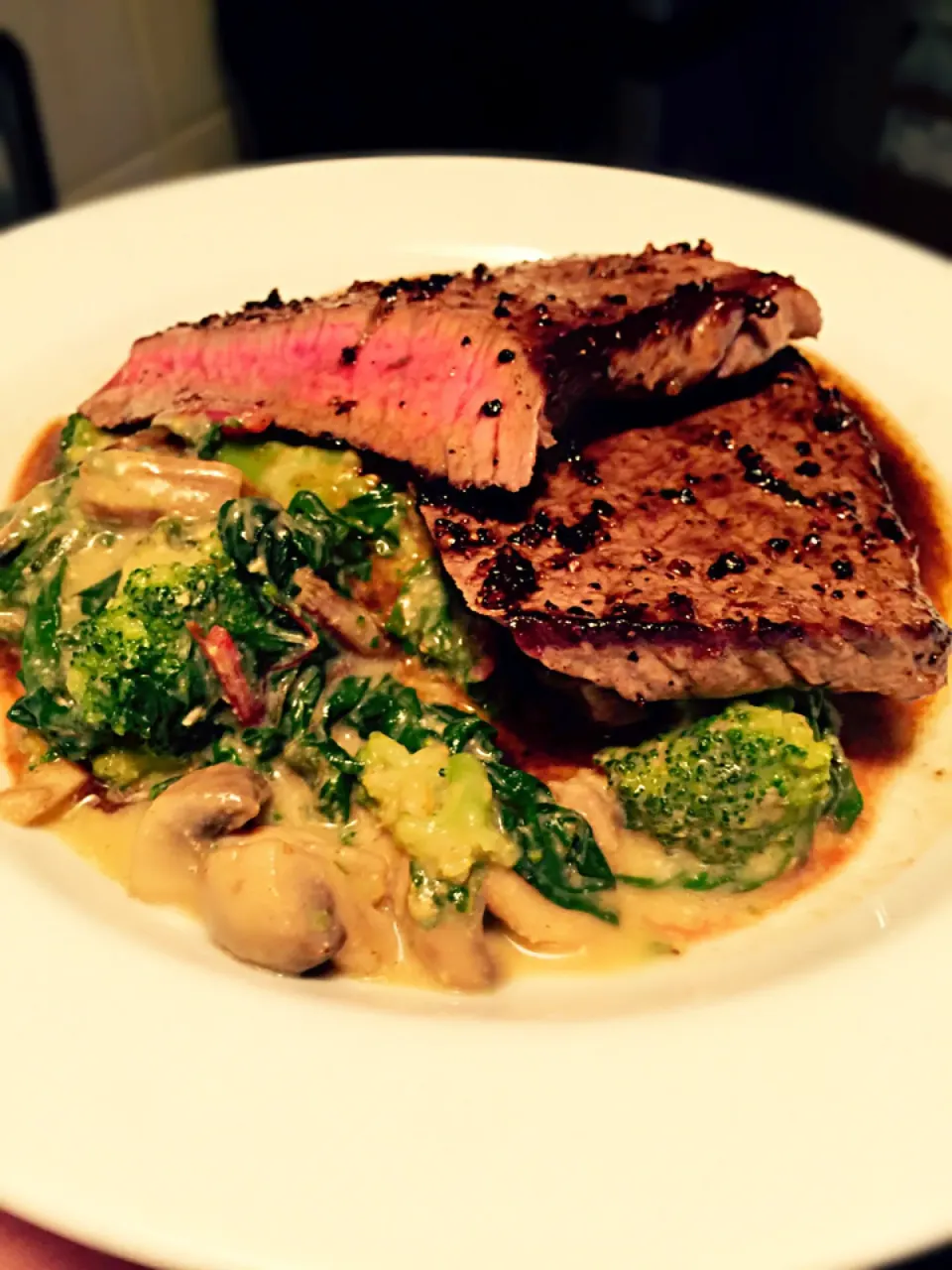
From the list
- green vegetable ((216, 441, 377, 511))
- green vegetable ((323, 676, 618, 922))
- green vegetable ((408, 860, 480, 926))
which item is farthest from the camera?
green vegetable ((216, 441, 377, 511))

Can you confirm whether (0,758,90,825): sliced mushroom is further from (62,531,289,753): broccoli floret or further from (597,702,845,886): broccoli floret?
(597,702,845,886): broccoli floret

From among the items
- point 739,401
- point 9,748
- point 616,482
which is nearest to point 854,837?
point 616,482

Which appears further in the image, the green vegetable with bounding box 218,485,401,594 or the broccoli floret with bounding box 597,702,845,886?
the green vegetable with bounding box 218,485,401,594

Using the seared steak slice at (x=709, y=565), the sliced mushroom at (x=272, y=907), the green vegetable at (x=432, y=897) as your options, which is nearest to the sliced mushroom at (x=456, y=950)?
the green vegetable at (x=432, y=897)

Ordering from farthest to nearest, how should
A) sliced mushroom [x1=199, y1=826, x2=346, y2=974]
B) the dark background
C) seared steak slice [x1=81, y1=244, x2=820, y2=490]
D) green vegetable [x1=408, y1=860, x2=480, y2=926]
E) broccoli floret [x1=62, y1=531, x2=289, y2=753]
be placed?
1. the dark background
2. seared steak slice [x1=81, y1=244, x2=820, y2=490]
3. broccoli floret [x1=62, y1=531, x2=289, y2=753]
4. green vegetable [x1=408, y1=860, x2=480, y2=926]
5. sliced mushroom [x1=199, y1=826, x2=346, y2=974]

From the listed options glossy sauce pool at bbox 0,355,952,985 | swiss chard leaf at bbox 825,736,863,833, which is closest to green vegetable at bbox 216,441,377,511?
glossy sauce pool at bbox 0,355,952,985

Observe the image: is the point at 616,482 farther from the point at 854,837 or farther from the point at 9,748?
the point at 9,748
